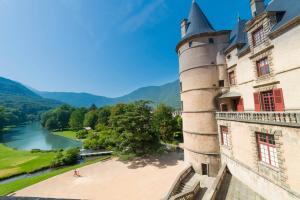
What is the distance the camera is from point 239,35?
17.4m

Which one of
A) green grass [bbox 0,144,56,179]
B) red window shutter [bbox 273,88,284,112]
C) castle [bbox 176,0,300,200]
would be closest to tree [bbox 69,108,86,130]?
green grass [bbox 0,144,56,179]

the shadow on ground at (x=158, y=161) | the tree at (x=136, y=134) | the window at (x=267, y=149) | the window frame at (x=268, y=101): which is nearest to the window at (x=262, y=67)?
the window frame at (x=268, y=101)

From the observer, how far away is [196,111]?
1919cm

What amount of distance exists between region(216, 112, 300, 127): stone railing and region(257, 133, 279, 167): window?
3.80 ft

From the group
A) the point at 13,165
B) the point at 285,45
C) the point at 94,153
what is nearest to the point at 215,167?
the point at 285,45

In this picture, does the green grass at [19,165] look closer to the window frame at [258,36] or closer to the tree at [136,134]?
the tree at [136,134]

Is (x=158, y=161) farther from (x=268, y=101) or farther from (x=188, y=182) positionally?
(x=268, y=101)

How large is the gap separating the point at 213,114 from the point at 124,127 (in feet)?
46.5

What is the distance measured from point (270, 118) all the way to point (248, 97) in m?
5.59

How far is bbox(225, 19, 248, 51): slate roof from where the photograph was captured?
53.8 ft

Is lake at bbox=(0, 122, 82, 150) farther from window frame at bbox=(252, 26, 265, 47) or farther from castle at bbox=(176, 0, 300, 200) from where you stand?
window frame at bbox=(252, 26, 265, 47)

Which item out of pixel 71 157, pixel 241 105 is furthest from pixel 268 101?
pixel 71 157

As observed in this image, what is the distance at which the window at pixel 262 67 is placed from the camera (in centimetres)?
1284

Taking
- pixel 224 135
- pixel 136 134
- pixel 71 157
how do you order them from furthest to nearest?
pixel 71 157, pixel 136 134, pixel 224 135
